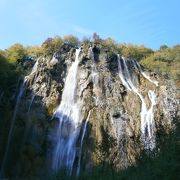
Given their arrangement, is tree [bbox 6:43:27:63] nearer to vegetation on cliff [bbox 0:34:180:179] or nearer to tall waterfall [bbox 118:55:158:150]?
vegetation on cliff [bbox 0:34:180:179]

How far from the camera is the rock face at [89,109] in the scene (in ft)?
96.7

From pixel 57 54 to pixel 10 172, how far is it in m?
14.0

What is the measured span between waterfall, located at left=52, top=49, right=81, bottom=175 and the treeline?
5951 millimetres

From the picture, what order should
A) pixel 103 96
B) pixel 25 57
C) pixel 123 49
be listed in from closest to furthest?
pixel 103 96, pixel 25 57, pixel 123 49

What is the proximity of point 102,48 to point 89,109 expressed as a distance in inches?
388

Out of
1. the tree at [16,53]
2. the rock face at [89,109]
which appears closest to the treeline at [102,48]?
the tree at [16,53]

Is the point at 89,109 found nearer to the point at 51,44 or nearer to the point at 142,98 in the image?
the point at 142,98

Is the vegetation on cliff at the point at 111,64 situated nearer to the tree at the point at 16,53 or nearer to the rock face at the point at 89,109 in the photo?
the tree at the point at 16,53

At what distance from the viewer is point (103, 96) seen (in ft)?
114

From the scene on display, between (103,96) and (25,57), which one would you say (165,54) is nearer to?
(25,57)

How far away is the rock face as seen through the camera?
29.5m

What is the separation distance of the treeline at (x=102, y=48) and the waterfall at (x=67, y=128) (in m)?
5.95

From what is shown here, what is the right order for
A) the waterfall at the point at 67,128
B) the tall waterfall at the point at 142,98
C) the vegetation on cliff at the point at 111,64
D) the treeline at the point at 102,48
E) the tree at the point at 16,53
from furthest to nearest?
the tree at the point at 16,53
the treeline at the point at 102,48
the tall waterfall at the point at 142,98
the waterfall at the point at 67,128
the vegetation on cliff at the point at 111,64

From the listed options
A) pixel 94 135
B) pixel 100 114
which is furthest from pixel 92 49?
pixel 94 135
